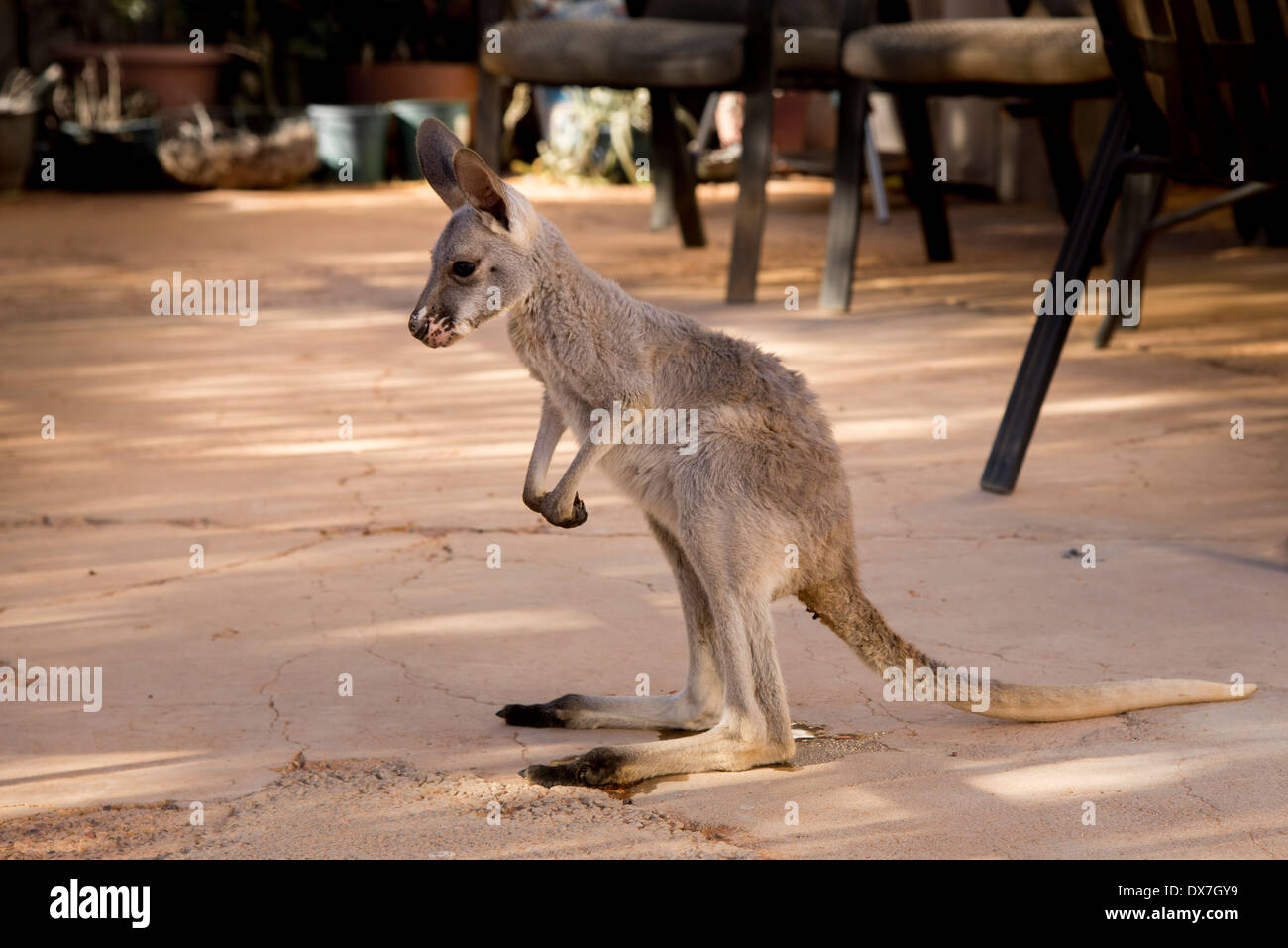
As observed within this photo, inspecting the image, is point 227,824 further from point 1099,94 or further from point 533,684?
point 1099,94

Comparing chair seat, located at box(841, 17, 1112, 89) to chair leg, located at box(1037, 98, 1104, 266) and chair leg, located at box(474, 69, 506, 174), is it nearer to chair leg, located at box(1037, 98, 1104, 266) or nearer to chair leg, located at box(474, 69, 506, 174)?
chair leg, located at box(1037, 98, 1104, 266)

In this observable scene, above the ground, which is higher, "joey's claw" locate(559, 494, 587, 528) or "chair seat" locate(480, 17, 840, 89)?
"chair seat" locate(480, 17, 840, 89)

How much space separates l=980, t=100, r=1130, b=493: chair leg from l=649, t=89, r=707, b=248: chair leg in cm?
336

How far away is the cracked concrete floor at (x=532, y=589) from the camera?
1917 mm

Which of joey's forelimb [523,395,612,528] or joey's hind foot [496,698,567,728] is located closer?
joey's forelimb [523,395,612,528]

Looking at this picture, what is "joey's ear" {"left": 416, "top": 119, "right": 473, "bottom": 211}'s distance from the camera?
2.21 metres

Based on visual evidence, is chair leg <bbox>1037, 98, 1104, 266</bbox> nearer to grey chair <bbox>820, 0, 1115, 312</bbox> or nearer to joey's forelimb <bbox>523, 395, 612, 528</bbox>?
grey chair <bbox>820, 0, 1115, 312</bbox>

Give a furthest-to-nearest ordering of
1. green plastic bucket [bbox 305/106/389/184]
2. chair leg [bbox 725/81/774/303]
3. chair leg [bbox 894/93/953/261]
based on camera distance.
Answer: green plastic bucket [bbox 305/106/389/184] → chair leg [bbox 894/93/953/261] → chair leg [bbox 725/81/774/303]

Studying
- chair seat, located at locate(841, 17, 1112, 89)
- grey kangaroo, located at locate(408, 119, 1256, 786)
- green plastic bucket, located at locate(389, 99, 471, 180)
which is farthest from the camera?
green plastic bucket, located at locate(389, 99, 471, 180)

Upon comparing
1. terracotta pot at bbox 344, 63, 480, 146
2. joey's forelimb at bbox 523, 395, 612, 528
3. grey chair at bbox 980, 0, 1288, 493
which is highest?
terracotta pot at bbox 344, 63, 480, 146

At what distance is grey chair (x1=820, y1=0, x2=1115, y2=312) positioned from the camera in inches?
177

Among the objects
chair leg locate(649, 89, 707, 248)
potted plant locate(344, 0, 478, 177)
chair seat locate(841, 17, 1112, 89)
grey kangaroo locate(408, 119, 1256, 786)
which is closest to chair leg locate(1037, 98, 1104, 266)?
chair seat locate(841, 17, 1112, 89)

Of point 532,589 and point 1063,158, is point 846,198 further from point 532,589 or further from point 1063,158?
point 532,589
